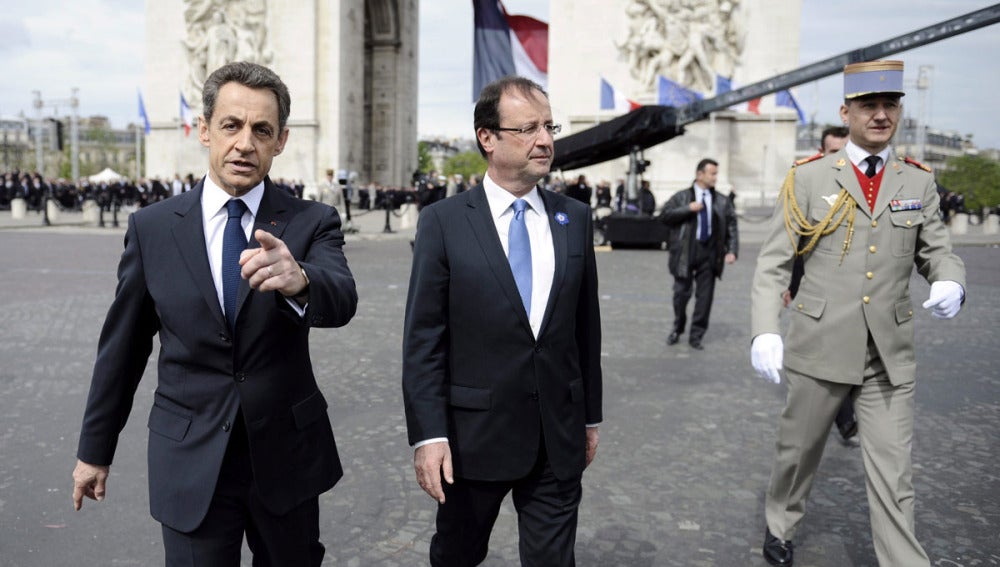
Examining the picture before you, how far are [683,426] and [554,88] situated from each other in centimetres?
2061

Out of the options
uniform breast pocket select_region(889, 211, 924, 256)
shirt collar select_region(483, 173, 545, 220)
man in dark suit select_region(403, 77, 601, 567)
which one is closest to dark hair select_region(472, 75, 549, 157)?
man in dark suit select_region(403, 77, 601, 567)

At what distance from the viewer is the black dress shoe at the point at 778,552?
11.1ft

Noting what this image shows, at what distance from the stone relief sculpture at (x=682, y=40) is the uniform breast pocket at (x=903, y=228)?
21058 mm

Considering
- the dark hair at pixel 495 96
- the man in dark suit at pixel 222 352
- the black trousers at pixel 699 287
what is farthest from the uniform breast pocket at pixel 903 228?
the black trousers at pixel 699 287

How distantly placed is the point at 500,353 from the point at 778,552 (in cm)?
169

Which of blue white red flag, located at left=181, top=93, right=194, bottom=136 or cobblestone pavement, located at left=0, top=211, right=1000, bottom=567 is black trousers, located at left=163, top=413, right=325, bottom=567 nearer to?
cobblestone pavement, located at left=0, top=211, right=1000, bottom=567

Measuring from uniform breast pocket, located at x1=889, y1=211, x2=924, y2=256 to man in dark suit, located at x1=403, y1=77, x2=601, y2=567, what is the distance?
1.38m

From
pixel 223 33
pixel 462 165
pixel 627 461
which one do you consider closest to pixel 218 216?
pixel 627 461

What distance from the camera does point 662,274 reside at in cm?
1309

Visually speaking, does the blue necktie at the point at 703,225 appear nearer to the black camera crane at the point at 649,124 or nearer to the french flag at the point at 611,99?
the black camera crane at the point at 649,124

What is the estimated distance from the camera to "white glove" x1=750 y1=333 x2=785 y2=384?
3.07 meters

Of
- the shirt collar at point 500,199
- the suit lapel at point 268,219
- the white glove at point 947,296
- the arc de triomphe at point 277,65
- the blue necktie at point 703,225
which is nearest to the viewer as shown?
the suit lapel at point 268,219

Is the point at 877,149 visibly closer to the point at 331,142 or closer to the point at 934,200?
the point at 934,200

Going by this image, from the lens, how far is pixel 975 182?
156 ft
